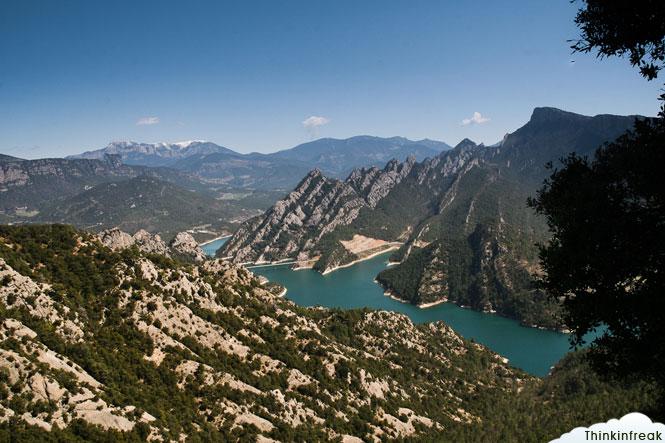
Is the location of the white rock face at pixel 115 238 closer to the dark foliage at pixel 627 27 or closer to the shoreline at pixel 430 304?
the dark foliage at pixel 627 27

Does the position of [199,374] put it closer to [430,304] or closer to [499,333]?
[499,333]

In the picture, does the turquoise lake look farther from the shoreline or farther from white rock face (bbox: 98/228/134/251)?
white rock face (bbox: 98/228/134/251)

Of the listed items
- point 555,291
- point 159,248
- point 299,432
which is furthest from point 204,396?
point 159,248

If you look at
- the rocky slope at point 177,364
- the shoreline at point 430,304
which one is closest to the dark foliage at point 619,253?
the rocky slope at point 177,364

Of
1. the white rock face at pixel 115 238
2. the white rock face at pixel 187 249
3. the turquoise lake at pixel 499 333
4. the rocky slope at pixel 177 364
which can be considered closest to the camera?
the rocky slope at pixel 177 364

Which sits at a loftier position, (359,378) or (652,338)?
(652,338)

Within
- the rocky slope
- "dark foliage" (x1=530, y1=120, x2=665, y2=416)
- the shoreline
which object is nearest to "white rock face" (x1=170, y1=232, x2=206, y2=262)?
the rocky slope

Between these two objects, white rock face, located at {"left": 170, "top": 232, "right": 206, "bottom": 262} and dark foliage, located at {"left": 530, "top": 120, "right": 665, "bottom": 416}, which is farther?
white rock face, located at {"left": 170, "top": 232, "right": 206, "bottom": 262}

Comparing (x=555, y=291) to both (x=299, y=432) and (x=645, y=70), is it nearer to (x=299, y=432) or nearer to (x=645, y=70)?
(x=645, y=70)
